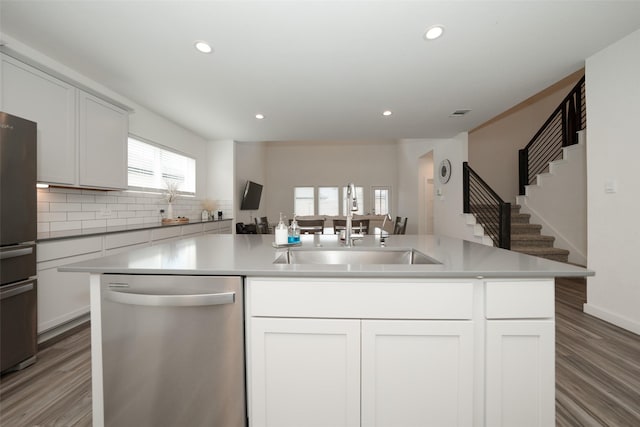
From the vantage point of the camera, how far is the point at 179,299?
109cm

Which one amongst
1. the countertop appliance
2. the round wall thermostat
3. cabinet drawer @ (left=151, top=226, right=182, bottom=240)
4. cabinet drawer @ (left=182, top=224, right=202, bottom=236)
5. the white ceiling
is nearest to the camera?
the countertop appliance

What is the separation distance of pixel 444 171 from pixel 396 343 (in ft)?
18.7

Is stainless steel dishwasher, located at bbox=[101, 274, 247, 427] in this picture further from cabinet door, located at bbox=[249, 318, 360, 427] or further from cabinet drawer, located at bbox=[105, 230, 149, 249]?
cabinet drawer, located at bbox=[105, 230, 149, 249]

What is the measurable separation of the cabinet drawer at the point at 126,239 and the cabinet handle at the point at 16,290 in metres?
0.79

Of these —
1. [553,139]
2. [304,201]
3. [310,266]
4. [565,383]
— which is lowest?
[565,383]

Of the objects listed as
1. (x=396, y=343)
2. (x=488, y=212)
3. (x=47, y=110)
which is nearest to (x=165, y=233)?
(x=47, y=110)

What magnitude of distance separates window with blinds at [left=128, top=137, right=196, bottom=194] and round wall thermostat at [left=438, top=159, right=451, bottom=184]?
17.1 ft

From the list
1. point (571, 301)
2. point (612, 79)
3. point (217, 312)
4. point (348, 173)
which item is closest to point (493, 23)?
point (612, 79)

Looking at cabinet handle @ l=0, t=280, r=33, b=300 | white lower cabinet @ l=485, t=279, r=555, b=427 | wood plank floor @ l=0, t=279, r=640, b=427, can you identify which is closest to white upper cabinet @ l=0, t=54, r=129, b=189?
cabinet handle @ l=0, t=280, r=33, b=300

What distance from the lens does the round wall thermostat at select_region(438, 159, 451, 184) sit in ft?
19.3

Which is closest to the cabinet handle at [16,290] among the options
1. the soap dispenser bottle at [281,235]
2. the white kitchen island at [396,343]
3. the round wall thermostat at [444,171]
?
the white kitchen island at [396,343]

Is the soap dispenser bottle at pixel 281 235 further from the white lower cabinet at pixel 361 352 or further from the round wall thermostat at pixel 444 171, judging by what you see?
the round wall thermostat at pixel 444 171

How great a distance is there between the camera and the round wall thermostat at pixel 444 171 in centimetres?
588

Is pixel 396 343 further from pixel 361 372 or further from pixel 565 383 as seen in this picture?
pixel 565 383
